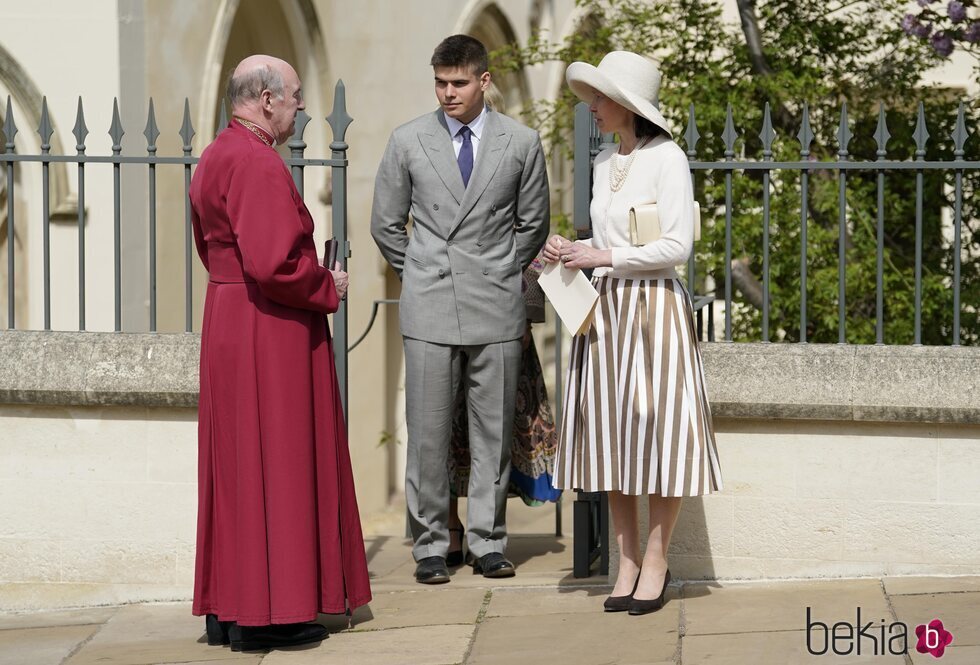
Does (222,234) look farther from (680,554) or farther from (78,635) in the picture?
(680,554)

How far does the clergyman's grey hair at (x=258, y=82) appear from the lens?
463cm

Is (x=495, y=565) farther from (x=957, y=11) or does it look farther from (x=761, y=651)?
(x=957, y=11)

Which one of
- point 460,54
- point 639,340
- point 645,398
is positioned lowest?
point 645,398

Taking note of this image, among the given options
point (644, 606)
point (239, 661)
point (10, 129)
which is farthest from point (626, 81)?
point (10, 129)

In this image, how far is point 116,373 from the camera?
18.0 feet

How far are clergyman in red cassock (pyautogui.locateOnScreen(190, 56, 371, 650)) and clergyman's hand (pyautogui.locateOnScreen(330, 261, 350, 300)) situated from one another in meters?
0.07

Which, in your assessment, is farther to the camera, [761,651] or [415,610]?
[415,610]

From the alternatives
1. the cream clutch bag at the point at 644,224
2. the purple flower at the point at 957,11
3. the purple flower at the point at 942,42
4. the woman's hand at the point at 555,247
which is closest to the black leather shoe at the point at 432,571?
the woman's hand at the point at 555,247

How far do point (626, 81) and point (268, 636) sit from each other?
2.09 meters

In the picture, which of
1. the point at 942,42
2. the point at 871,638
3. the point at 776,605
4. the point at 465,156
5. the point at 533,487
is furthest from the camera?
the point at 942,42

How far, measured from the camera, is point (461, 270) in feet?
17.8

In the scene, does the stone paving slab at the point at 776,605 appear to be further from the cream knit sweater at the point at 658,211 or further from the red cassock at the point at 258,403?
the red cassock at the point at 258,403

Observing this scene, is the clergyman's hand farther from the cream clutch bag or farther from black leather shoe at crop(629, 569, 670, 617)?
black leather shoe at crop(629, 569, 670, 617)

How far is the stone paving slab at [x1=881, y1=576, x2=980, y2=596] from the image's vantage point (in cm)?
514
